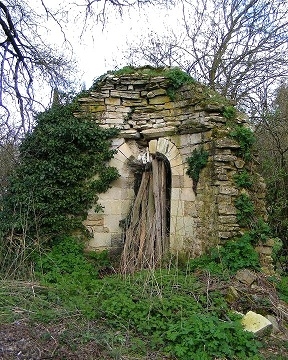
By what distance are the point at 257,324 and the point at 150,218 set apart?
10.5 ft

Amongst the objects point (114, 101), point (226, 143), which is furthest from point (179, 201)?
point (114, 101)

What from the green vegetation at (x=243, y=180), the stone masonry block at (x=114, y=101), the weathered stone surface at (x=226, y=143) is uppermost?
the stone masonry block at (x=114, y=101)

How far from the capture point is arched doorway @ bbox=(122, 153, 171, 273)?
6.88 m

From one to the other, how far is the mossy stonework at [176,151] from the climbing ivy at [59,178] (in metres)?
0.26

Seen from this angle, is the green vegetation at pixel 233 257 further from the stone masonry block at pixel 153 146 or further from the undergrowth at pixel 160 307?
the stone masonry block at pixel 153 146

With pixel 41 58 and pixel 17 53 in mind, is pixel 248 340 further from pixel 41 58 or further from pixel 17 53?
pixel 17 53

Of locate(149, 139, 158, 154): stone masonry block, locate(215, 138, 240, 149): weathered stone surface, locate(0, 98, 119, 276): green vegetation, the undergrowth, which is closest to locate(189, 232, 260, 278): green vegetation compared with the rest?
the undergrowth

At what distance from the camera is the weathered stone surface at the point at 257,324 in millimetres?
4312

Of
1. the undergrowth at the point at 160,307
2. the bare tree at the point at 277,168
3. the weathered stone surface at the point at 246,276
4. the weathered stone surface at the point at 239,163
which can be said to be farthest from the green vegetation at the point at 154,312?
the bare tree at the point at 277,168

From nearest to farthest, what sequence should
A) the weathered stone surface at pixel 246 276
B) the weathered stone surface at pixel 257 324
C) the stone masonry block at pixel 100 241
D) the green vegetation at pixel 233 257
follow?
the weathered stone surface at pixel 257 324, the weathered stone surface at pixel 246 276, the green vegetation at pixel 233 257, the stone masonry block at pixel 100 241

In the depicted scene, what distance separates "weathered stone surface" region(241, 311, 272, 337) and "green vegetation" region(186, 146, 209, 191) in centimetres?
271

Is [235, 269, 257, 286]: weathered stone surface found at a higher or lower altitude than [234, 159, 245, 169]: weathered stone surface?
lower

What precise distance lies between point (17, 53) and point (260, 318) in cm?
925

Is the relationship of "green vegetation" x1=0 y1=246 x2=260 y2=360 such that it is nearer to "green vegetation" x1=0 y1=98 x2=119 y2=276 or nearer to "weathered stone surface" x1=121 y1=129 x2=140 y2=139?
"green vegetation" x1=0 y1=98 x2=119 y2=276
